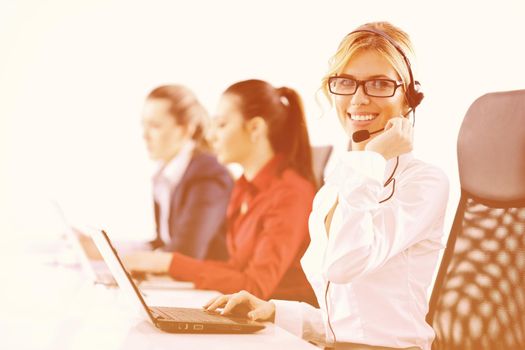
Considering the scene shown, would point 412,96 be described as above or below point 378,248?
above

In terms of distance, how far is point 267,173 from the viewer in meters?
2.28

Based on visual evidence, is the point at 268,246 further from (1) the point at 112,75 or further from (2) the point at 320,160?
(1) the point at 112,75

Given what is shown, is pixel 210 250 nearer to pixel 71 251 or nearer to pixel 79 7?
pixel 71 251

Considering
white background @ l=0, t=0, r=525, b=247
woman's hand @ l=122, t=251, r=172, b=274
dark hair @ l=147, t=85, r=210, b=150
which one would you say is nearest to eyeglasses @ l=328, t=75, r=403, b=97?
woman's hand @ l=122, t=251, r=172, b=274

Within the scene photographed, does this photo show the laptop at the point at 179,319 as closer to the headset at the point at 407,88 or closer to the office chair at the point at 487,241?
the headset at the point at 407,88

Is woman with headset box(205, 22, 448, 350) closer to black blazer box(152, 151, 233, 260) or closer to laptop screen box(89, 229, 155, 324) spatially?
laptop screen box(89, 229, 155, 324)

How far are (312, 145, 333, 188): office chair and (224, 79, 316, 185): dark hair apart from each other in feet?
0.56

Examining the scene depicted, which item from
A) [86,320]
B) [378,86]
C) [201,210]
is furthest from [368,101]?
[201,210]

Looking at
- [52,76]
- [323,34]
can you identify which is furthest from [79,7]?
[323,34]

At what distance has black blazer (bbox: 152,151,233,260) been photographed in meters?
2.85

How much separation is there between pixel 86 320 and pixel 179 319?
35cm

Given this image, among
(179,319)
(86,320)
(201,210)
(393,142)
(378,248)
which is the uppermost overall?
(393,142)

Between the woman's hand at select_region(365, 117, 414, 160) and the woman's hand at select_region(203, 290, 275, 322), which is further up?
the woman's hand at select_region(365, 117, 414, 160)

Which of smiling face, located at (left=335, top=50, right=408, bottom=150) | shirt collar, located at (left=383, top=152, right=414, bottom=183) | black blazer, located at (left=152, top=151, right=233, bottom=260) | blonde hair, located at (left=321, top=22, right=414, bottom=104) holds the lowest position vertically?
black blazer, located at (left=152, top=151, right=233, bottom=260)
